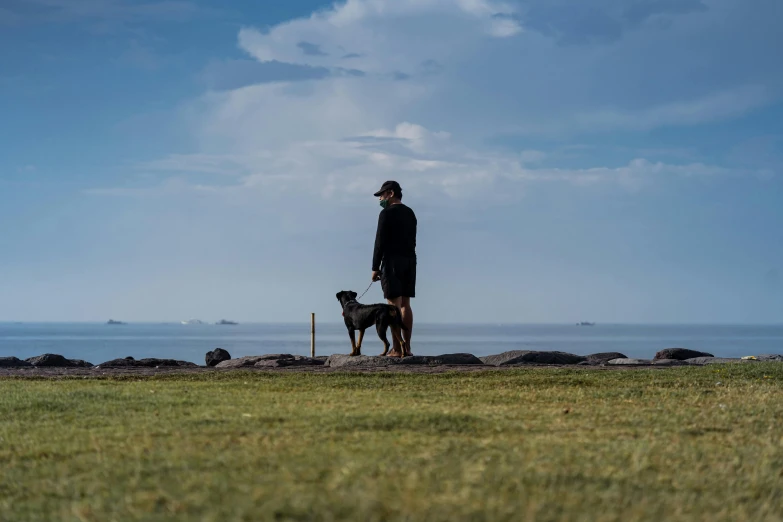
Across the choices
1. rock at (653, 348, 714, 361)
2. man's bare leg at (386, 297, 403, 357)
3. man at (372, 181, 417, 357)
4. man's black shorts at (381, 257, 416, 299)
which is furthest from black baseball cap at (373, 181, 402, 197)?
rock at (653, 348, 714, 361)

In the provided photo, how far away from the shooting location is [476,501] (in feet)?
12.8

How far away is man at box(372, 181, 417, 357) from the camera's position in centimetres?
1515

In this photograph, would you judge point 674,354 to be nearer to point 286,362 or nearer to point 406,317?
point 406,317

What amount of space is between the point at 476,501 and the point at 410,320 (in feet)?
37.5

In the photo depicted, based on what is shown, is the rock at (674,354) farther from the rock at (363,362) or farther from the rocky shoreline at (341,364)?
the rock at (363,362)

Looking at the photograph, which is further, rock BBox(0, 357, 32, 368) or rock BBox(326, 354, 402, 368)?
rock BBox(0, 357, 32, 368)

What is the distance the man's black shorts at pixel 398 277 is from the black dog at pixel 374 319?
0.35 meters

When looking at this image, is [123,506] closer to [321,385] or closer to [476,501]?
[476,501]

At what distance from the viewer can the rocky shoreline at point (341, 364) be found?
13.4 metres

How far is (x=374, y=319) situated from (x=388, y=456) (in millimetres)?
9938

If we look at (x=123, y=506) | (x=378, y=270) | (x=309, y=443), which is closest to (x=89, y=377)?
(x=378, y=270)

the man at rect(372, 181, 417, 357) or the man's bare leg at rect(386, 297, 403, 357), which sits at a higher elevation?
the man at rect(372, 181, 417, 357)

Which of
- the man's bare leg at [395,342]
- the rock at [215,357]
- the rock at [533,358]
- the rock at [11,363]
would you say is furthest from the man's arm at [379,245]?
the rock at [11,363]

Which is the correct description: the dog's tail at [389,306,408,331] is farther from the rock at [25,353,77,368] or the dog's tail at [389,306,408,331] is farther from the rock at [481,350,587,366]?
the rock at [25,353,77,368]
